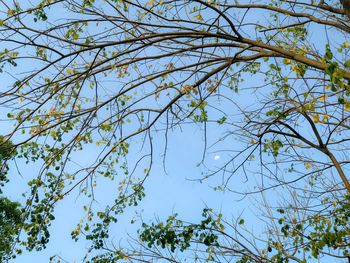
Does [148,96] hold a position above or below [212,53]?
below

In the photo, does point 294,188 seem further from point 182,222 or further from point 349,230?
point 182,222

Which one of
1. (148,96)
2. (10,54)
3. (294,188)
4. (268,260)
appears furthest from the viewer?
(294,188)

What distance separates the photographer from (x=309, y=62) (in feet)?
13.2

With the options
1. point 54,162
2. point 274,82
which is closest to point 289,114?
point 274,82

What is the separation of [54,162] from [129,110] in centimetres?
124

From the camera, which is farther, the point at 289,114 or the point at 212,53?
the point at 289,114

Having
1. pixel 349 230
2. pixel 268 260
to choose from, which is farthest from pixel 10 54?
pixel 349 230

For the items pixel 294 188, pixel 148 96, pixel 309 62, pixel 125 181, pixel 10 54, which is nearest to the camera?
pixel 309 62

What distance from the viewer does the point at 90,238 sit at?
5055 mm

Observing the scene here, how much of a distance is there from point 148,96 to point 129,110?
0.69 meters

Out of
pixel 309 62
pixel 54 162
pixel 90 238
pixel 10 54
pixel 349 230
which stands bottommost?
pixel 90 238

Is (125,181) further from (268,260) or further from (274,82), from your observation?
(274,82)

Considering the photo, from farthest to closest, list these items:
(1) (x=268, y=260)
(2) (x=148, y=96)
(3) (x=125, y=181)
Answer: (3) (x=125, y=181) → (1) (x=268, y=260) → (2) (x=148, y=96)

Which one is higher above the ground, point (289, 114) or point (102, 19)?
point (289, 114)
